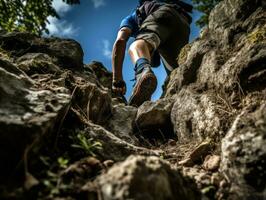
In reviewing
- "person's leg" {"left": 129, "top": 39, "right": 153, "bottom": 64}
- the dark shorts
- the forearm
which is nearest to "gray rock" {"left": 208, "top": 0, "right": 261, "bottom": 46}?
the dark shorts

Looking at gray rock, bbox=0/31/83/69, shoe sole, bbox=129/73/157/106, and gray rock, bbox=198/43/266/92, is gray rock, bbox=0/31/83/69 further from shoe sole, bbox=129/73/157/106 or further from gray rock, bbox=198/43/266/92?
gray rock, bbox=198/43/266/92

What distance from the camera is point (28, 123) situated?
156 centimetres

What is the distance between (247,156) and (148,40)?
288 centimetres

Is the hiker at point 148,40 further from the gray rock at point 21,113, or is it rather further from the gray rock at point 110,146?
the gray rock at point 21,113

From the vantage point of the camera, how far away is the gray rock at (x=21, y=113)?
1443 millimetres

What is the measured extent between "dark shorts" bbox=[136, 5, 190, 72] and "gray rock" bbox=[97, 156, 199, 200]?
3.02 meters

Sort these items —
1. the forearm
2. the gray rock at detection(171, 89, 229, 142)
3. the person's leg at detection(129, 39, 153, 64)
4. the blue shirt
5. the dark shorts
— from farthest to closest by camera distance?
the blue shirt < the forearm < the dark shorts < the person's leg at detection(129, 39, 153, 64) < the gray rock at detection(171, 89, 229, 142)

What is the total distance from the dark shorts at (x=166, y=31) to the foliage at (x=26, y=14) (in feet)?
6.91

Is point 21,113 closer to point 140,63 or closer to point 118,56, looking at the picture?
point 140,63

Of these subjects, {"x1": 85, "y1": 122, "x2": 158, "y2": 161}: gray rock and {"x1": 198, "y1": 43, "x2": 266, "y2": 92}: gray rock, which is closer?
{"x1": 85, "y1": 122, "x2": 158, "y2": 161}: gray rock

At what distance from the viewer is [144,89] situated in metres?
3.67

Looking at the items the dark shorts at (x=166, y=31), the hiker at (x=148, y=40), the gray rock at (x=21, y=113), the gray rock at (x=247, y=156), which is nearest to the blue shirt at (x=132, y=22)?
the hiker at (x=148, y=40)

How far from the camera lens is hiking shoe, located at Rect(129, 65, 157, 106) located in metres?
3.56

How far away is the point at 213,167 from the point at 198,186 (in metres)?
0.32
